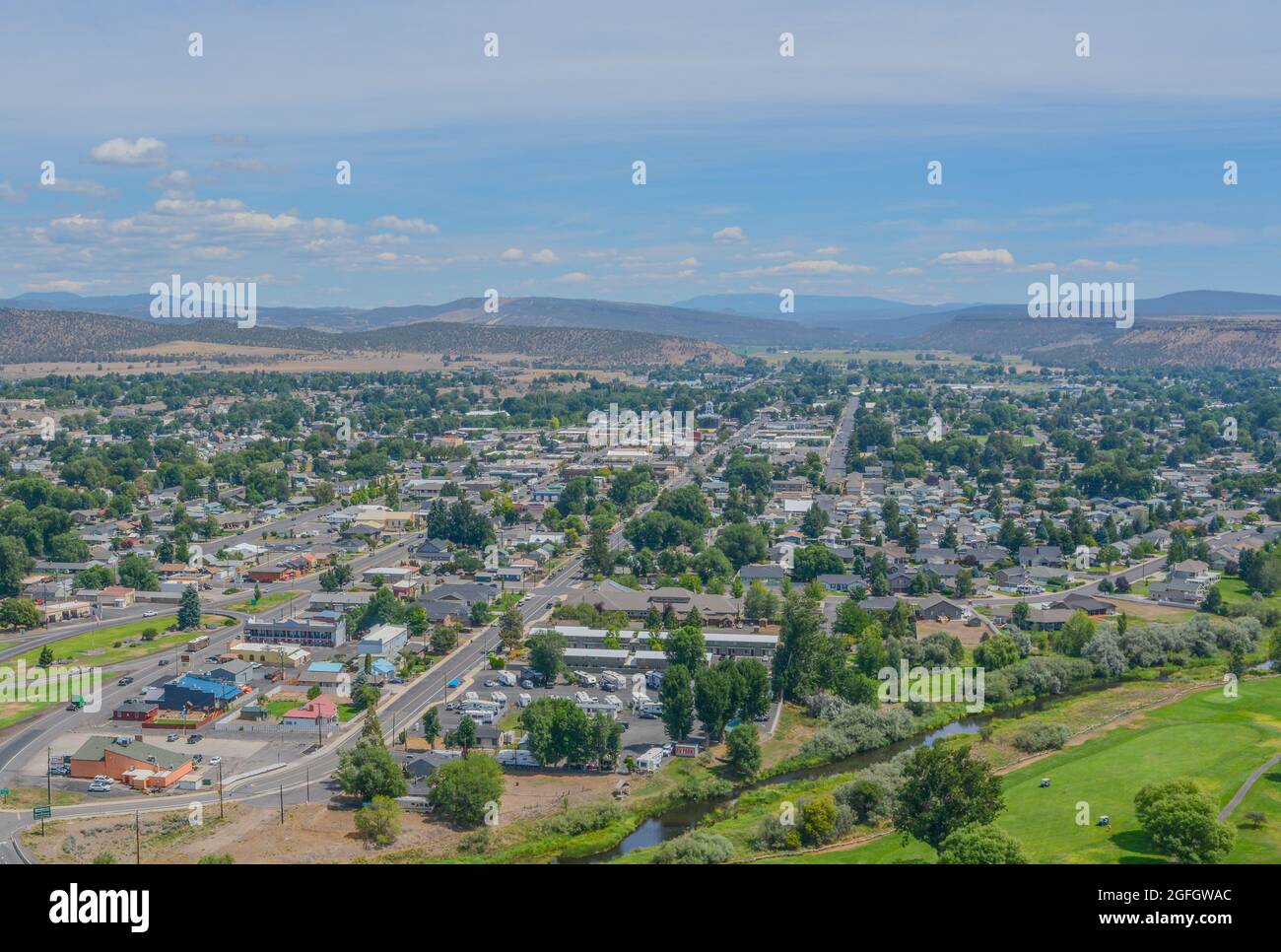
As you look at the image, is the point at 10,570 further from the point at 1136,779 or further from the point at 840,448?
the point at 840,448

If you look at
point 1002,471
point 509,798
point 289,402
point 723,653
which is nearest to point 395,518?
point 723,653

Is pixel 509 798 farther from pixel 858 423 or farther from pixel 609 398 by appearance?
pixel 609 398

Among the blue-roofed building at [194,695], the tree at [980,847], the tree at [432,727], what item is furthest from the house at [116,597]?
the tree at [980,847]

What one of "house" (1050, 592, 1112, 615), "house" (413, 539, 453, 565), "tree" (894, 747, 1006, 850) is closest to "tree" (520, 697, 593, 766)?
"tree" (894, 747, 1006, 850)

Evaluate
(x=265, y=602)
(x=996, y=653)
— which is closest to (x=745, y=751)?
(x=996, y=653)

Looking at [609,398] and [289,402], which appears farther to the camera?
[609,398]
